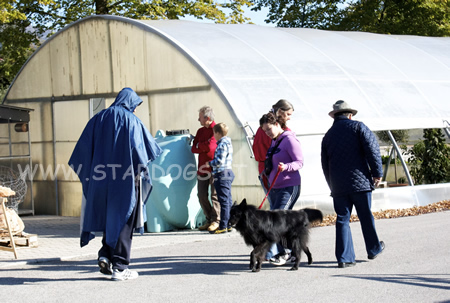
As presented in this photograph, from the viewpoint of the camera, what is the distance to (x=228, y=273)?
7.43 meters

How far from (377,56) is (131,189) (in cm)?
959

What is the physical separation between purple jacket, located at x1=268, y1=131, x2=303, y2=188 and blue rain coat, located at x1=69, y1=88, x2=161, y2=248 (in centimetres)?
146

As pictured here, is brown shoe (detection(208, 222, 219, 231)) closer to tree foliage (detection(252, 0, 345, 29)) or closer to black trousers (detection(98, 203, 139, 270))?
black trousers (detection(98, 203, 139, 270))

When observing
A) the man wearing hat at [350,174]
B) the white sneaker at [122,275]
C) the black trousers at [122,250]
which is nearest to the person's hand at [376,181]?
the man wearing hat at [350,174]

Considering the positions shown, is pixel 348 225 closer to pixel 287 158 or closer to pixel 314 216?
pixel 314 216

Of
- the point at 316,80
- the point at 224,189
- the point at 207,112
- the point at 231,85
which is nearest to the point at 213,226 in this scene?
the point at 224,189

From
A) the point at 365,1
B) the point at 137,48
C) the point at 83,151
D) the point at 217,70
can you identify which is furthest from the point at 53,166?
the point at 365,1

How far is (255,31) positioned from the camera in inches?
595

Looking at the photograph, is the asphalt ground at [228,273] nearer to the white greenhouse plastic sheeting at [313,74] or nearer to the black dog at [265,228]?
the black dog at [265,228]

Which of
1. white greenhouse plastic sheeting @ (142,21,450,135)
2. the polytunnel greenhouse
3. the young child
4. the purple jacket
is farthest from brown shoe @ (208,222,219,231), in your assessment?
the purple jacket

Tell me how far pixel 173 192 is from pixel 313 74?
388 centimetres

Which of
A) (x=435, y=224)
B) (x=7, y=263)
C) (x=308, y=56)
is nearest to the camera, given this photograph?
(x=7, y=263)

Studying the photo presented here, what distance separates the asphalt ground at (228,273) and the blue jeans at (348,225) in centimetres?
15

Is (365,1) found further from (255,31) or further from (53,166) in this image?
(53,166)
